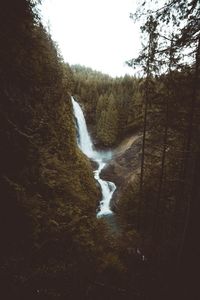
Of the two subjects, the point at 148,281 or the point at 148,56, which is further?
the point at 148,281

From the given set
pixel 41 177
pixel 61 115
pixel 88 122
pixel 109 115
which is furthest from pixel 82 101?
pixel 41 177

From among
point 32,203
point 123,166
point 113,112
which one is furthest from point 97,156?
point 32,203

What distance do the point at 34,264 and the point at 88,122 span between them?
53.0 m

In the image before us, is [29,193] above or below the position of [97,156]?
below

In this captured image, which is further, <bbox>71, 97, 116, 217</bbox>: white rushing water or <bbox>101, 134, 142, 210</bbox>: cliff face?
<bbox>101, 134, 142, 210</bbox>: cliff face

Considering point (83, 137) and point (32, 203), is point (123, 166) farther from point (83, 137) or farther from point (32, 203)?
point (32, 203)

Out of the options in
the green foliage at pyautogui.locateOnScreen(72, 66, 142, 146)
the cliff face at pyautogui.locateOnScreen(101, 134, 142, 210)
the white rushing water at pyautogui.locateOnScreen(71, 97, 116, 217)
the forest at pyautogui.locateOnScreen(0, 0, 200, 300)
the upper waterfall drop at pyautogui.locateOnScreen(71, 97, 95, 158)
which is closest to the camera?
the forest at pyautogui.locateOnScreen(0, 0, 200, 300)

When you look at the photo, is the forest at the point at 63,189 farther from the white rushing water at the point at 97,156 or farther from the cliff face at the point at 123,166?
the cliff face at the point at 123,166

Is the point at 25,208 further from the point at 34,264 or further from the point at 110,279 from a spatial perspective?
the point at 110,279

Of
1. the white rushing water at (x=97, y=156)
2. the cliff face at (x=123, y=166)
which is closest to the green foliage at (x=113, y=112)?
the white rushing water at (x=97, y=156)

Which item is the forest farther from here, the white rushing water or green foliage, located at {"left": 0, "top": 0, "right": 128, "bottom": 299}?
the white rushing water

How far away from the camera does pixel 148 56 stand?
7.95m

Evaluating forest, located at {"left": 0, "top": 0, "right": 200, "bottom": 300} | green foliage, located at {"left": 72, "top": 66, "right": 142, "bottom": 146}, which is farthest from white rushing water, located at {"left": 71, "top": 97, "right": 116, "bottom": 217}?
forest, located at {"left": 0, "top": 0, "right": 200, "bottom": 300}

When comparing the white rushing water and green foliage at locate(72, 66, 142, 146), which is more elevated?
green foliage at locate(72, 66, 142, 146)
